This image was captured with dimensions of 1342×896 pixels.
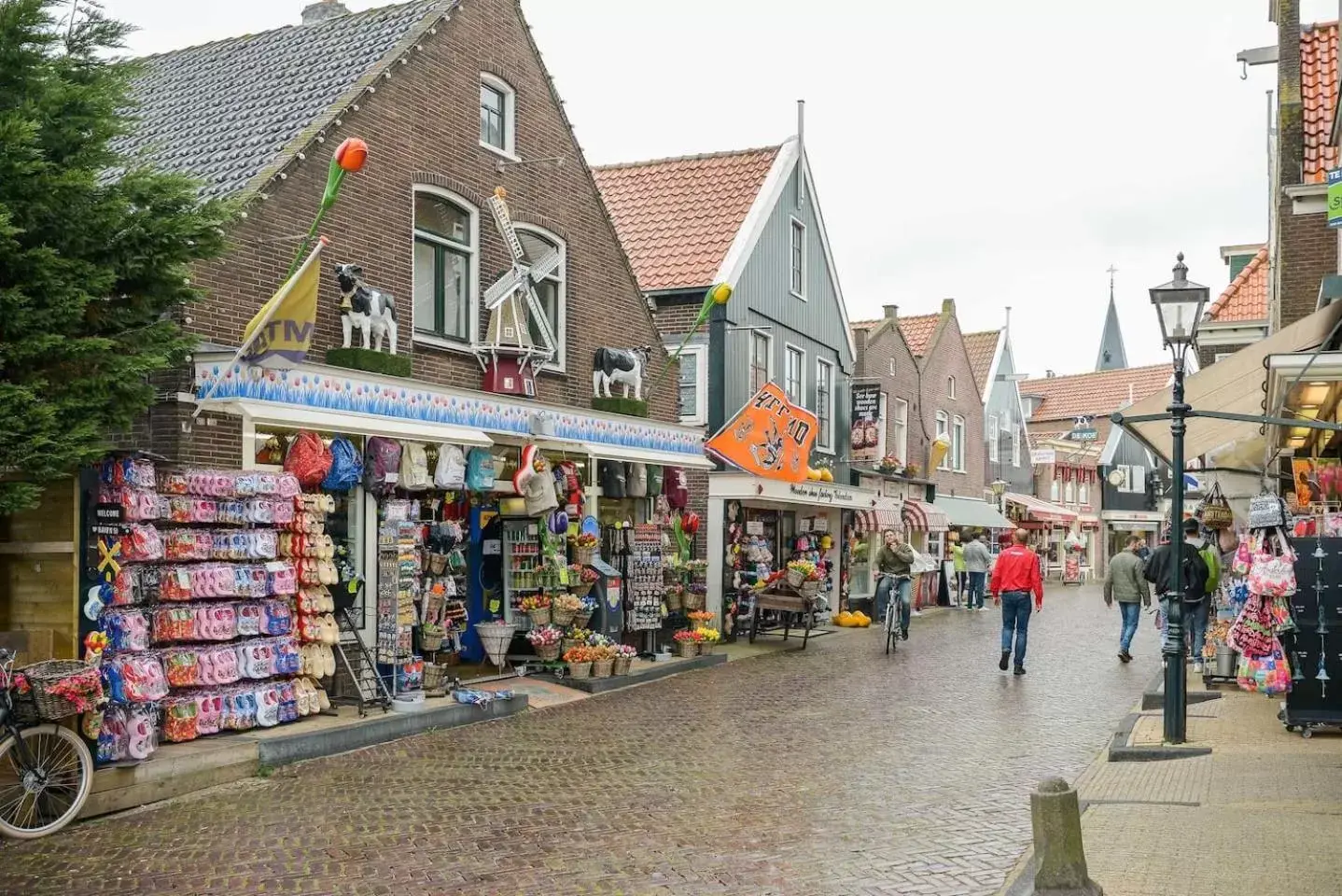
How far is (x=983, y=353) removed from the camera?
140 feet

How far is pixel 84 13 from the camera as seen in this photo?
856 cm

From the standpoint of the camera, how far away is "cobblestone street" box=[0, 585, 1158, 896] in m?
6.73

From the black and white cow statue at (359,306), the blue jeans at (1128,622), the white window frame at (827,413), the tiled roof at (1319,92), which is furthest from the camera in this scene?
the white window frame at (827,413)

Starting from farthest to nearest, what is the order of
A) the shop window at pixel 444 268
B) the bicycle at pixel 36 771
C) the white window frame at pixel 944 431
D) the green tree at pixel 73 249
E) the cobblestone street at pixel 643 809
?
1. the white window frame at pixel 944 431
2. the shop window at pixel 444 268
3. the green tree at pixel 73 249
4. the bicycle at pixel 36 771
5. the cobblestone street at pixel 643 809

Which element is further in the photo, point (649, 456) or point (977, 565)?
point (977, 565)

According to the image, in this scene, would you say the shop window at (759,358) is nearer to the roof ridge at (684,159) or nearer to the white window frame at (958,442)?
the roof ridge at (684,159)

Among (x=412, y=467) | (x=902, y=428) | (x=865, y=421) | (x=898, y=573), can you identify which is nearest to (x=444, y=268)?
(x=412, y=467)

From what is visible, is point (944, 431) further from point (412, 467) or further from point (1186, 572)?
point (412, 467)

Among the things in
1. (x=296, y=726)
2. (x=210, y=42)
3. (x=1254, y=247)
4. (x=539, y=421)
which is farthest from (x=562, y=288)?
(x=1254, y=247)

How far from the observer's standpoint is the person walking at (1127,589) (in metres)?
17.3

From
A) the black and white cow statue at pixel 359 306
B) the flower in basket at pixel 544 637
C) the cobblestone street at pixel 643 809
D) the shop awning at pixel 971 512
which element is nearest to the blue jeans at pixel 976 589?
the shop awning at pixel 971 512

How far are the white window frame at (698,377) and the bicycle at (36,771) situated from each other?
13.8 meters

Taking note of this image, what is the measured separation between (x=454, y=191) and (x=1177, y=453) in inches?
321

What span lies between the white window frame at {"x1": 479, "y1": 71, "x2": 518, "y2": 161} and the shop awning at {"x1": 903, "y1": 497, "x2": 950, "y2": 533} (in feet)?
54.9
